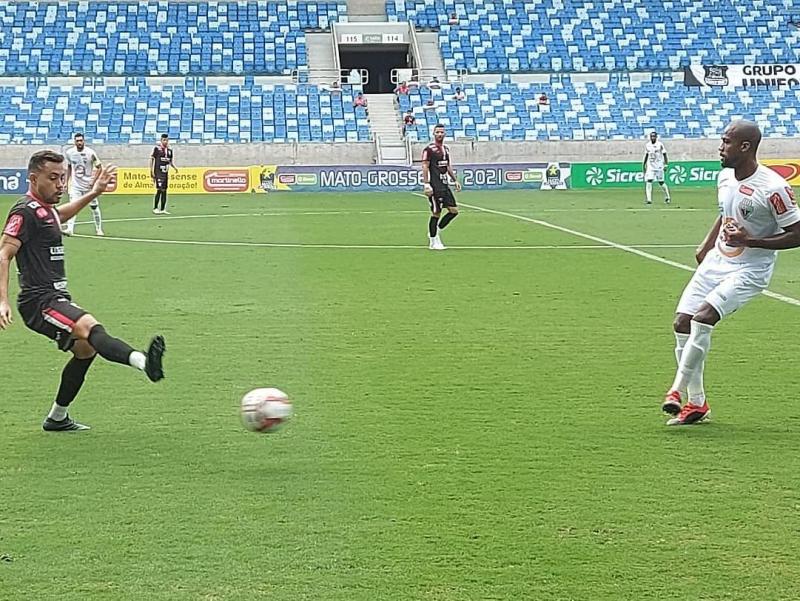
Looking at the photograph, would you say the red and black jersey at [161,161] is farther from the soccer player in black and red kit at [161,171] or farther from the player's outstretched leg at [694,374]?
the player's outstretched leg at [694,374]

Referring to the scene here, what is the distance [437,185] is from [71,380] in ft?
43.1

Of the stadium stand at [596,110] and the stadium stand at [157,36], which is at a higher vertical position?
the stadium stand at [157,36]

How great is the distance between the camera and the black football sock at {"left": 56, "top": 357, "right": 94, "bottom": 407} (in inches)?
297

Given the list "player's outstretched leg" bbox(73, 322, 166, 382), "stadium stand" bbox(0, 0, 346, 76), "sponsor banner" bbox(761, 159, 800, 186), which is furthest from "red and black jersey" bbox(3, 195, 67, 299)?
"stadium stand" bbox(0, 0, 346, 76)

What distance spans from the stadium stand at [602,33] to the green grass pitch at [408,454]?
39.4 metres

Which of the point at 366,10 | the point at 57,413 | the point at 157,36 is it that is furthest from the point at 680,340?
the point at 366,10

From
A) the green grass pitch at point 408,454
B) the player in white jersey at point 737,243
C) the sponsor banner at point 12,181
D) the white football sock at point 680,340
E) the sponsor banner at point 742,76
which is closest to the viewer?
the green grass pitch at point 408,454

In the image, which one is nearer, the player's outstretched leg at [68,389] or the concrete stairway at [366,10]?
the player's outstretched leg at [68,389]

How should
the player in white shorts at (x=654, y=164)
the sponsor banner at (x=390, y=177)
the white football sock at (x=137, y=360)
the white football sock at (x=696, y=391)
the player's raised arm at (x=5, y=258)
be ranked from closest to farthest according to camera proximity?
the white football sock at (x=137, y=360)
the player's raised arm at (x=5, y=258)
the white football sock at (x=696, y=391)
the player in white shorts at (x=654, y=164)
the sponsor banner at (x=390, y=177)

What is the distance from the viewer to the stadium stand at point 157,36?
5181cm

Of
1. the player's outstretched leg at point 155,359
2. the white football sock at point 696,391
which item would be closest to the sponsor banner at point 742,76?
the white football sock at point 696,391

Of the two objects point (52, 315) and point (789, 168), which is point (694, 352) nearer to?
point (52, 315)

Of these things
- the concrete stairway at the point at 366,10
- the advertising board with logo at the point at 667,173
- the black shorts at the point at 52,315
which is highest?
the concrete stairway at the point at 366,10

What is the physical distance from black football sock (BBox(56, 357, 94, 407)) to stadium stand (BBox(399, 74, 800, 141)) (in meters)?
40.6
